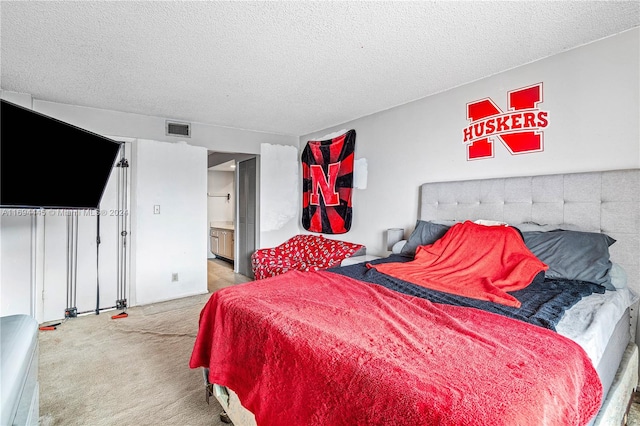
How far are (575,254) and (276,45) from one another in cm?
250

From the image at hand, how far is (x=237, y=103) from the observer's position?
347 centimetres

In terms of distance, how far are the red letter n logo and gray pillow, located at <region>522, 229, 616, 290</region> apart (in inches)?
102

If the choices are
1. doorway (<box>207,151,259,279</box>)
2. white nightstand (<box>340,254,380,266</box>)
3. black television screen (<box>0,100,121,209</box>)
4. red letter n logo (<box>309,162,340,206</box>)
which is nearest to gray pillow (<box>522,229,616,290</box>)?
white nightstand (<box>340,254,380,266</box>)

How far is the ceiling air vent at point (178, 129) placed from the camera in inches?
158

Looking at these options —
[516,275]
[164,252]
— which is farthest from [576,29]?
[164,252]

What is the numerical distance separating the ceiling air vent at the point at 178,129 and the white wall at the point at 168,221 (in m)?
0.15

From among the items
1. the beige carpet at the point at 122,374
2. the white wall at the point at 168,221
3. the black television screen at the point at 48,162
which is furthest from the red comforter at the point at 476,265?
the white wall at the point at 168,221

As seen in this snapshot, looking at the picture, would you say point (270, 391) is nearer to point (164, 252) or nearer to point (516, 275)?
point (516, 275)

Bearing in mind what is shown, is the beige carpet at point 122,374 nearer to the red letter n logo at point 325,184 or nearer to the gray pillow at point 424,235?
the gray pillow at point 424,235

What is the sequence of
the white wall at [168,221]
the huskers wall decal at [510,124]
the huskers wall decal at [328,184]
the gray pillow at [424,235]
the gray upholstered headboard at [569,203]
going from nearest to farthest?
1. the gray upholstered headboard at [569,203]
2. the huskers wall decal at [510,124]
3. the gray pillow at [424,235]
4. the white wall at [168,221]
5. the huskers wall decal at [328,184]

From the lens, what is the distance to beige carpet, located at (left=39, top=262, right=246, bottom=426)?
1817 millimetres

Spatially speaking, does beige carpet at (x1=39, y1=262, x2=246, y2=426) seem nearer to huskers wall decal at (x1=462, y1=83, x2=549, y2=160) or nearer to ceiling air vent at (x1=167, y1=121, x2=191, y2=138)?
ceiling air vent at (x1=167, y1=121, x2=191, y2=138)

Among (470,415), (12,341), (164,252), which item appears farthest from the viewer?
Answer: (164,252)

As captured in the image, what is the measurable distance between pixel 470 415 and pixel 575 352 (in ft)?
2.11
